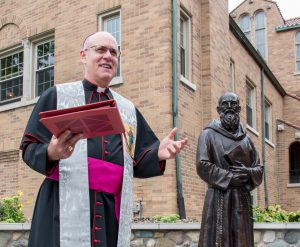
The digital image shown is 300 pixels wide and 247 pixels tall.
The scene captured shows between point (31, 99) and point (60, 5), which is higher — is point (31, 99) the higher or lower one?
the lower one

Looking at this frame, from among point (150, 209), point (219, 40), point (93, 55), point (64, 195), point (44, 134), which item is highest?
point (219, 40)

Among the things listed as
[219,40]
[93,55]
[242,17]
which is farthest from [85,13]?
[242,17]

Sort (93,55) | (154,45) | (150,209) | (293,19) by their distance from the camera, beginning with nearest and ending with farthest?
(93,55)
(150,209)
(154,45)
(293,19)

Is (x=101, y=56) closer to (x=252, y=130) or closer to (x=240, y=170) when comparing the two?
(x=240, y=170)

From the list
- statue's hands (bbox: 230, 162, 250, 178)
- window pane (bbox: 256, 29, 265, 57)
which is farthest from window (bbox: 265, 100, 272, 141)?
statue's hands (bbox: 230, 162, 250, 178)

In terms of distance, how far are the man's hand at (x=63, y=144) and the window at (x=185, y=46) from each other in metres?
9.43

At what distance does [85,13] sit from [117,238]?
10128mm

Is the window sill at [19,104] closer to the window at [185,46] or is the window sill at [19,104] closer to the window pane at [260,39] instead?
the window at [185,46]

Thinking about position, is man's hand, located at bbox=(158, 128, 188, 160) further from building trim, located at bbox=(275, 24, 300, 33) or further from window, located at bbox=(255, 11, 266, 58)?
window, located at bbox=(255, 11, 266, 58)

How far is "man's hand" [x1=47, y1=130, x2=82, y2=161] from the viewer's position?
2.41 meters

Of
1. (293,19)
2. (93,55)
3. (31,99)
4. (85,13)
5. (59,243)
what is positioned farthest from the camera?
(293,19)

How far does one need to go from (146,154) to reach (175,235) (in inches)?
169

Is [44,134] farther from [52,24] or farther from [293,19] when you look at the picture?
[293,19]

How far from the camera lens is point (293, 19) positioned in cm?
2727
